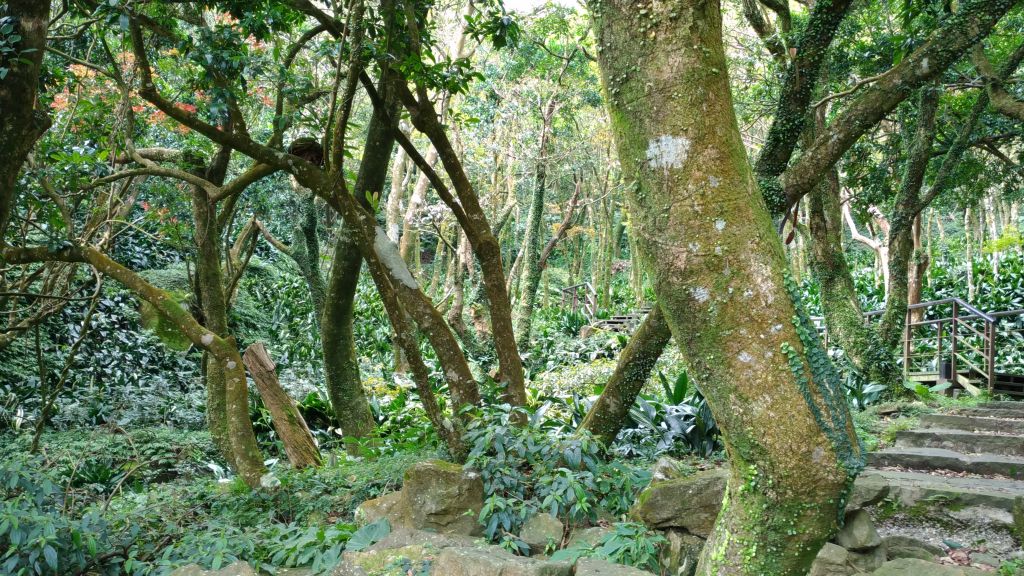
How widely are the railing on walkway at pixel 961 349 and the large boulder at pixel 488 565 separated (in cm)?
829

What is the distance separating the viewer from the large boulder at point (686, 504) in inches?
133

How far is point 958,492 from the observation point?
4184mm

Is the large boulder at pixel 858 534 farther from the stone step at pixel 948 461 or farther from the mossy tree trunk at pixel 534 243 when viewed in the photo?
the mossy tree trunk at pixel 534 243

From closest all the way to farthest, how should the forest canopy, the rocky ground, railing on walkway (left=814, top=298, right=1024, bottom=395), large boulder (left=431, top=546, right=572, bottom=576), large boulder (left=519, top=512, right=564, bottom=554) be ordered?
the forest canopy, large boulder (left=431, top=546, right=572, bottom=576), the rocky ground, large boulder (left=519, top=512, right=564, bottom=554), railing on walkway (left=814, top=298, right=1024, bottom=395)

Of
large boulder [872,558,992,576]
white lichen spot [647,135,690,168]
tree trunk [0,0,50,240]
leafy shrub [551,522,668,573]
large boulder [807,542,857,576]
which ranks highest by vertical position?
tree trunk [0,0,50,240]

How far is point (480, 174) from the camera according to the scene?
61.6 feet

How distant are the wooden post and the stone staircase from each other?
4.28m

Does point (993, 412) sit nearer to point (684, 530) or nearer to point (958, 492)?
point (958, 492)

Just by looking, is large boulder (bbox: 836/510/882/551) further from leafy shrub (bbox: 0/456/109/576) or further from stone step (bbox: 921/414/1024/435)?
stone step (bbox: 921/414/1024/435)

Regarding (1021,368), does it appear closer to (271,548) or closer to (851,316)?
(851,316)

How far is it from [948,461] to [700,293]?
4.55 meters

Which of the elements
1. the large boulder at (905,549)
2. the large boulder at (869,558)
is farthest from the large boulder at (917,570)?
the large boulder at (905,549)

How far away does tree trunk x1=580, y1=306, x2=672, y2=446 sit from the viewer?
4.09 metres

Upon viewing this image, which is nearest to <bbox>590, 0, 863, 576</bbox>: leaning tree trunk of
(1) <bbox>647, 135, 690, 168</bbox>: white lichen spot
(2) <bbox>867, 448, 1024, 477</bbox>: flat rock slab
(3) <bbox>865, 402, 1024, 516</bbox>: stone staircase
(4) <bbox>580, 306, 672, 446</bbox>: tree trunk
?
(1) <bbox>647, 135, 690, 168</bbox>: white lichen spot
